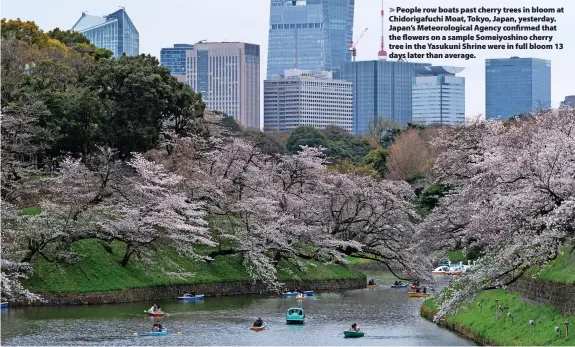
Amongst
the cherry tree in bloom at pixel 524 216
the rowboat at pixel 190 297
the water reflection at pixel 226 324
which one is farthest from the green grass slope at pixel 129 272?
the cherry tree in bloom at pixel 524 216

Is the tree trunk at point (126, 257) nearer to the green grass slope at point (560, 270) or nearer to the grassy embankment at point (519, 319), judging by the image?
the grassy embankment at point (519, 319)

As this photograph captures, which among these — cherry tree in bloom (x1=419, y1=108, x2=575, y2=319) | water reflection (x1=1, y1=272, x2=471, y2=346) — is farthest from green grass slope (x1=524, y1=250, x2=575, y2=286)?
water reflection (x1=1, y1=272, x2=471, y2=346)

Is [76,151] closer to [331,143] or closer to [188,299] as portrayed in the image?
[188,299]

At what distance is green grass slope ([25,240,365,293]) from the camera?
5322 centimetres

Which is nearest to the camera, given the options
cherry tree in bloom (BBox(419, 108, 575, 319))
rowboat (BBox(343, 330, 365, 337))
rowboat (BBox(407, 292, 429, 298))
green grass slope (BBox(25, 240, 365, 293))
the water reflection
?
cherry tree in bloom (BBox(419, 108, 575, 319))

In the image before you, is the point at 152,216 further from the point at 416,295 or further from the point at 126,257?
the point at 416,295

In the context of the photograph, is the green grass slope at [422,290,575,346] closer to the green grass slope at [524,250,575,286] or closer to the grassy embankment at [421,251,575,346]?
the grassy embankment at [421,251,575,346]

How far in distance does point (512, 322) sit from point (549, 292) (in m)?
2.11

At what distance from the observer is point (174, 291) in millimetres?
58812

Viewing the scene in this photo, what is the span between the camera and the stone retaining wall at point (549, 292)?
117 ft

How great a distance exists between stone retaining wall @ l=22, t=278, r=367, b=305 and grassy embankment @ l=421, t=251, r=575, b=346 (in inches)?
720

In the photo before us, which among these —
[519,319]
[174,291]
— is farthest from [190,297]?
[519,319]

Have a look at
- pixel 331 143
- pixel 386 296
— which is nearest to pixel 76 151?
pixel 386 296

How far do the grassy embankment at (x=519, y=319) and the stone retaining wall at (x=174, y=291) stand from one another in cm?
1828
